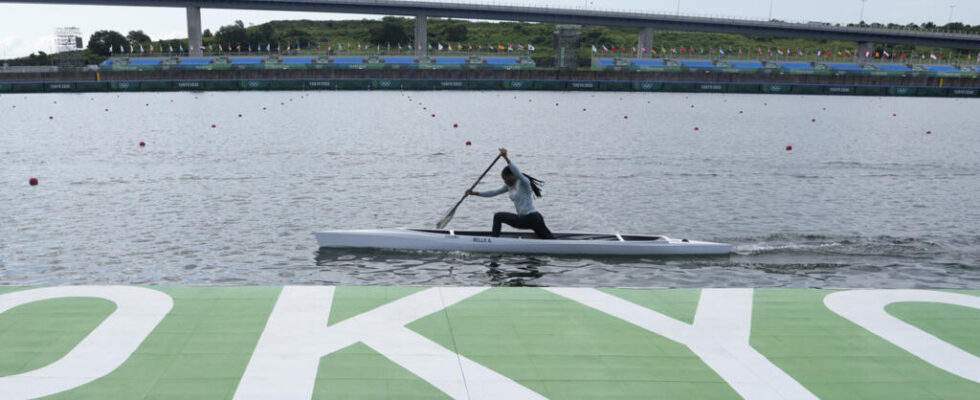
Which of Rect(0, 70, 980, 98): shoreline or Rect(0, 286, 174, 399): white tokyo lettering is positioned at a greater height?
Rect(0, 70, 980, 98): shoreline

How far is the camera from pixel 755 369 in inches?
329

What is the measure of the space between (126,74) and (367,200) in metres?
82.7

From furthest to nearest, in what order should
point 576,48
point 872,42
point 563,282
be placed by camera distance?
1. point 576,48
2. point 872,42
3. point 563,282

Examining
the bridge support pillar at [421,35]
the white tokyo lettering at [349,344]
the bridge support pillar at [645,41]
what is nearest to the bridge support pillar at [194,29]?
the bridge support pillar at [421,35]

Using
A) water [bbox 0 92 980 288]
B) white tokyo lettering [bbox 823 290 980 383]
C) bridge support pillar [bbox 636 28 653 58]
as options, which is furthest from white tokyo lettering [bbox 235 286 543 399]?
bridge support pillar [bbox 636 28 653 58]

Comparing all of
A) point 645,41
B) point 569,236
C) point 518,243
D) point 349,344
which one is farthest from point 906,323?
point 645,41

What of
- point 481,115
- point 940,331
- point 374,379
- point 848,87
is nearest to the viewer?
point 374,379

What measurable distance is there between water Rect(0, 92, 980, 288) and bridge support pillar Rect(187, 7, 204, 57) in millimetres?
81624

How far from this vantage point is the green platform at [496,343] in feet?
25.4

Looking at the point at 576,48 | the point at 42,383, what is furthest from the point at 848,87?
the point at 42,383

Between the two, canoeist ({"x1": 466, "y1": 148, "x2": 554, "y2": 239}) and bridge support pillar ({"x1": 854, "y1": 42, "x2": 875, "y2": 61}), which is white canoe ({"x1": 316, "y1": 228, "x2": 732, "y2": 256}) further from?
bridge support pillar ({"x1": 854, "y1": 42, "x2": 875, "y2": 61})

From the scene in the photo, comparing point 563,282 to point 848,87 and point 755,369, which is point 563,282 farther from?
point 848,87

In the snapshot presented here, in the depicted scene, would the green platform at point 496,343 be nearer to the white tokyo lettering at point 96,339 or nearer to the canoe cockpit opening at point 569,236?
Result: the white tokyo lettering at point 96,339

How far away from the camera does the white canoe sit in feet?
54.8
